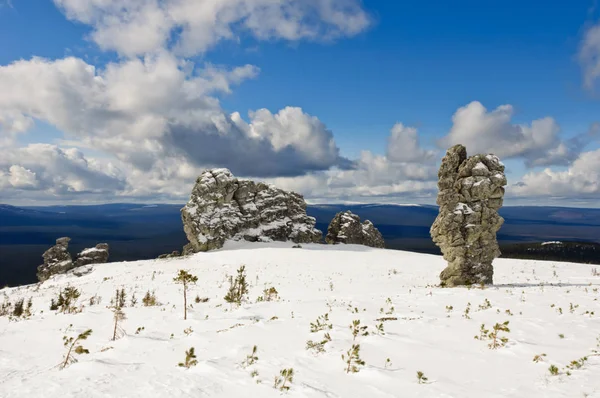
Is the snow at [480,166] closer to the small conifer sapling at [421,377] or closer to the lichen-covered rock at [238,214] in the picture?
the small conifer sapling at [421,377]

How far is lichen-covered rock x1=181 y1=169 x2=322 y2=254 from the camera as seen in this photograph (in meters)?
49.8

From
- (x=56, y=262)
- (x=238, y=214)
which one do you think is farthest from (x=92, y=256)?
(x=238, y=214)

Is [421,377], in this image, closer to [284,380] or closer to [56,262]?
[284,380]

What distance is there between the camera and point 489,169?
66.7 ft

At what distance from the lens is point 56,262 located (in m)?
52.8

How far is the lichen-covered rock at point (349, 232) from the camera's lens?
61.9 m

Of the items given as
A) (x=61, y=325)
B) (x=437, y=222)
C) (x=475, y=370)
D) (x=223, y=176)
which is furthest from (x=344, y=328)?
(x=223, y=176)

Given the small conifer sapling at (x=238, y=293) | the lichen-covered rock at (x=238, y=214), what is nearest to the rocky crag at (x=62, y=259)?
the lichen-covered rock at (x=238, y=214)

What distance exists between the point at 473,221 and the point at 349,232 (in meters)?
42.6

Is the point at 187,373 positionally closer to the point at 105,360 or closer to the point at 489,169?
the point at 105,360

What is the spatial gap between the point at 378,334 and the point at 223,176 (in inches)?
1882

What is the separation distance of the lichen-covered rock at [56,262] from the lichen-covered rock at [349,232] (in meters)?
45.2

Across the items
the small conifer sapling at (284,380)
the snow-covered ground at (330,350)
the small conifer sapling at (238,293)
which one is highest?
the small conifer sapling at (284,380)

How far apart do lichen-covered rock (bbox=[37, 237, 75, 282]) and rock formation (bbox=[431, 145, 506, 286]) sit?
2230 inches
